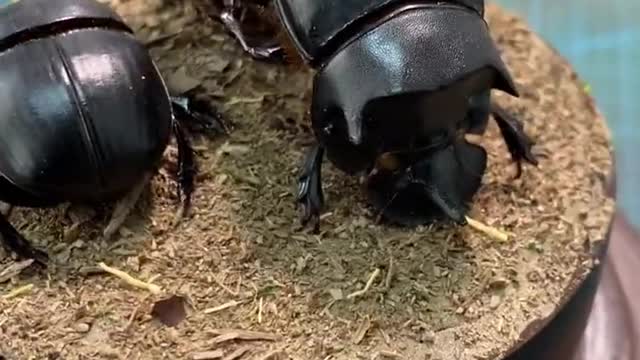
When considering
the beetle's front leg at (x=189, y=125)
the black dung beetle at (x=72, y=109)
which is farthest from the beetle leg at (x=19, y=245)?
the beetle's front leg at (x=189, y=125)

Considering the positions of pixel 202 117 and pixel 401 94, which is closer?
pixel 401 94

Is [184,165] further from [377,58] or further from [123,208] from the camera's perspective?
[377,58]

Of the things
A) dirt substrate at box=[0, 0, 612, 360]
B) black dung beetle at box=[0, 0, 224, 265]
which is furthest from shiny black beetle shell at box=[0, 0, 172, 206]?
dirt substrate at box=[0, 0, 612, 360]

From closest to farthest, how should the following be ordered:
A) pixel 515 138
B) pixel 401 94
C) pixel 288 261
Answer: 1. pixel 401 94
2. pixel 288 261
3. pixel 515 138

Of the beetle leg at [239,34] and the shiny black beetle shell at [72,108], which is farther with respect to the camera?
the beetle leg at [239,34]

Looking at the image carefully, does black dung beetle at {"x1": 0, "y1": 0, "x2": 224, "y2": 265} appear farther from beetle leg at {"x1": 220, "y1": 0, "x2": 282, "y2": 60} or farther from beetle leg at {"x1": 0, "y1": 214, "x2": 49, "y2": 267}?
beetle leg at {"x1": 220, "y1": 0, "x2": 282, "y2": 60}

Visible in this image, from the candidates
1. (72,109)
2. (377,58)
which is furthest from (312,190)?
(72,109)

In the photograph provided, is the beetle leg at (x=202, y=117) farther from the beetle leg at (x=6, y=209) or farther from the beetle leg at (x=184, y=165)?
the beetle leg at (x=6, y=209)
